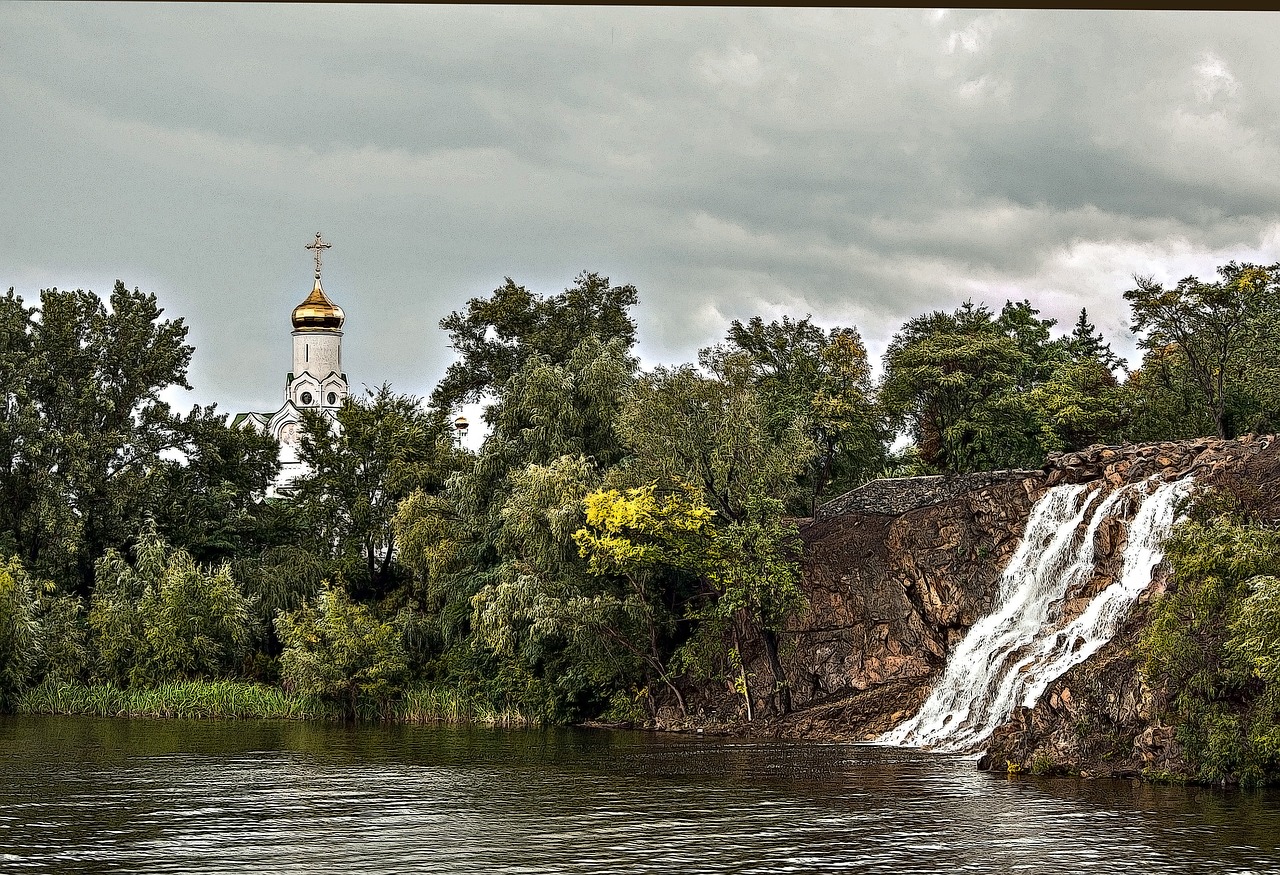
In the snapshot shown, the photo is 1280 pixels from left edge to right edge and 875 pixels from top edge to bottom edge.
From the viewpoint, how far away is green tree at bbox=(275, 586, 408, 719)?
44.8 meters

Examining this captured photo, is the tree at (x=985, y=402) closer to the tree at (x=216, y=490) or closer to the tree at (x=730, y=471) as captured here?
the tree at (x=730, y=471)

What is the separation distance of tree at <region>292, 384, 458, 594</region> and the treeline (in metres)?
0.13

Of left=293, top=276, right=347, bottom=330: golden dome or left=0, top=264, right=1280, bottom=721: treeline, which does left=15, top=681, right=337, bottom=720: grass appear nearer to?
left=0, top=264, right=1280, bottom=721: treeline

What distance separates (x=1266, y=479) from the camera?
3328cm

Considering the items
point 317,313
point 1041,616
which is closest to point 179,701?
point 1041,616

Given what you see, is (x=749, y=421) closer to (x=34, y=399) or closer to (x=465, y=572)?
(x=465, y=572)

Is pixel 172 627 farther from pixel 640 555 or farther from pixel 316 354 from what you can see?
pixel 316 354

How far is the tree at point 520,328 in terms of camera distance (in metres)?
55.3

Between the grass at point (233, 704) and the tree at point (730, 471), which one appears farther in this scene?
the grass at point (233, 704)

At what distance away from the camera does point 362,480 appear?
188 ft

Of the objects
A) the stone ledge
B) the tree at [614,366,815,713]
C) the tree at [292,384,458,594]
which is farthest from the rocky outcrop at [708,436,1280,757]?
the tree at [292,384,458,594]

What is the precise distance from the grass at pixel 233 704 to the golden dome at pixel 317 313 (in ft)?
187

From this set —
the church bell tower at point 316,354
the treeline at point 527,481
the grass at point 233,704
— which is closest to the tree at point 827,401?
the treeline at point 527,481

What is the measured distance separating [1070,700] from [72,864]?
1821cm
